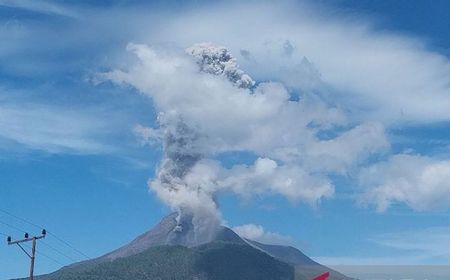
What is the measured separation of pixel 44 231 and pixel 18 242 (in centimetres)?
395

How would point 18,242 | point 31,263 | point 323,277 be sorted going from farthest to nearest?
point 18,242 → point 31,263 → point 323,277

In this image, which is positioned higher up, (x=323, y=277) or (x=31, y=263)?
(x=31, y=263)

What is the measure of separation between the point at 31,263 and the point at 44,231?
4.22 metres

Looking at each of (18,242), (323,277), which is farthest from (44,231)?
(323,277)

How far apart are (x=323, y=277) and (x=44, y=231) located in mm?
50867

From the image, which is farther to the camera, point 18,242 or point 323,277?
point 18,242

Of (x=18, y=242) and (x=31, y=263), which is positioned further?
(x=18, y=242)

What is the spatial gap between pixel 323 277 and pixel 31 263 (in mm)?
48659

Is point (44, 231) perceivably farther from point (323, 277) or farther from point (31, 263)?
point (323, 277)

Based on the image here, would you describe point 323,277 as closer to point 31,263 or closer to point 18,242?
point 31,263

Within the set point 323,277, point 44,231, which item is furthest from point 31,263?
point 323,277

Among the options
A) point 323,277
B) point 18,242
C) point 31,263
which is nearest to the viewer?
point 323,277

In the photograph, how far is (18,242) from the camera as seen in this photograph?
7419 centimetres

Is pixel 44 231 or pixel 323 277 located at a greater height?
pixel 44 231
